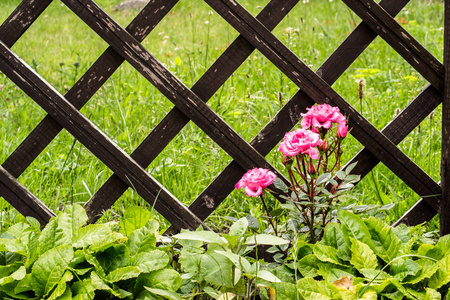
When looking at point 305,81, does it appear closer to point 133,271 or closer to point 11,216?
point 133,271

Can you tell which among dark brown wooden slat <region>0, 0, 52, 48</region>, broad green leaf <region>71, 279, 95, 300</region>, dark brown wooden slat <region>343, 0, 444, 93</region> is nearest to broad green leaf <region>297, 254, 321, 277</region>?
broad green leaf <region>71, 279, 95, 300</region>

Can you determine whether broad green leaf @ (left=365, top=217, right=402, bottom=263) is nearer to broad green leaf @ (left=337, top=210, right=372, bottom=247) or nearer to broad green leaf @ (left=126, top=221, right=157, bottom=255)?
broad green leaf @ (left=337, top=210, right=372, bottom=247)

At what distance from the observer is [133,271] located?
1.19 metres

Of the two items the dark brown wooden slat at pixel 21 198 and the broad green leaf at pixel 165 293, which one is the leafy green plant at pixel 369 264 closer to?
the broad green leaf at pixel 165 293

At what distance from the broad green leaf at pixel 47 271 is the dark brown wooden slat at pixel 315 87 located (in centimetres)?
84

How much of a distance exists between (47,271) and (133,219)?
309 millimetres

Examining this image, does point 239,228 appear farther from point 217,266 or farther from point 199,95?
point 199,95

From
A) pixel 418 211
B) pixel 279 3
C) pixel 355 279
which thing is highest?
pixel 279 3

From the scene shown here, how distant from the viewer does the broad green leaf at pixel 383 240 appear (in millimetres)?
1288

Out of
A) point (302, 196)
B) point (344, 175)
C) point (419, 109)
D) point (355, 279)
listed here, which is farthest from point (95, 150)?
point (419, 109)

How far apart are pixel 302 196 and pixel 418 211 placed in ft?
1.65

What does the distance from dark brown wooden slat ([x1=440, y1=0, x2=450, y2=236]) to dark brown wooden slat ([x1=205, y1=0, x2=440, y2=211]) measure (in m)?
0.04

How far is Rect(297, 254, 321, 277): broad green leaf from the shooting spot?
131 cm

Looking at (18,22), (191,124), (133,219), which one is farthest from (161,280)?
(191,124)
